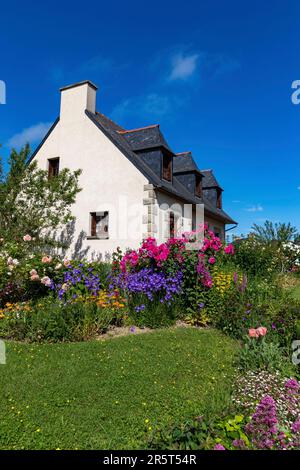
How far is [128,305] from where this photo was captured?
597 cm

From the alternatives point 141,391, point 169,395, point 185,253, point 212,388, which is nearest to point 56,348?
point 141,391

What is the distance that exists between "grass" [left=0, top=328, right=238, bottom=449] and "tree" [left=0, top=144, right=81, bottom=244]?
6472 mm

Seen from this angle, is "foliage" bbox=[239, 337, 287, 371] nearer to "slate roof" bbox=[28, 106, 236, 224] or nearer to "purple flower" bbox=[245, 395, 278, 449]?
"purple flower" bbox=[245, 395, 278, 449]

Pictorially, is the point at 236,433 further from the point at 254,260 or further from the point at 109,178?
the point at 109,178

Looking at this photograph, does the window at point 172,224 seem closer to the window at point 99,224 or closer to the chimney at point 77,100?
the window at point 99,224

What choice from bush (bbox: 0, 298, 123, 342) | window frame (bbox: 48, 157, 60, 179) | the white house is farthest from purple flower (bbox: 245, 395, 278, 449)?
window frame (bbox: 48, 157, 60, 179)

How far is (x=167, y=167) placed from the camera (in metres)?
13.4

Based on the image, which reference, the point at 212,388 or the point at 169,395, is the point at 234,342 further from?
the point at 169,395

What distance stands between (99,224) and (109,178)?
1.83 m

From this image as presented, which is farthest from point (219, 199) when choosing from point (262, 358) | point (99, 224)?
point (262, 358)

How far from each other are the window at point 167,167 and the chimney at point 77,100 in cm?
372

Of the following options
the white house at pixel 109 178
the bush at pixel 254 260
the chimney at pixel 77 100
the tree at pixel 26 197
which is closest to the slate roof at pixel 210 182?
the white house at pixel 109 178

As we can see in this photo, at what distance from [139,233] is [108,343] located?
22.6 feet

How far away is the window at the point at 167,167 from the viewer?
13164 millimetres
